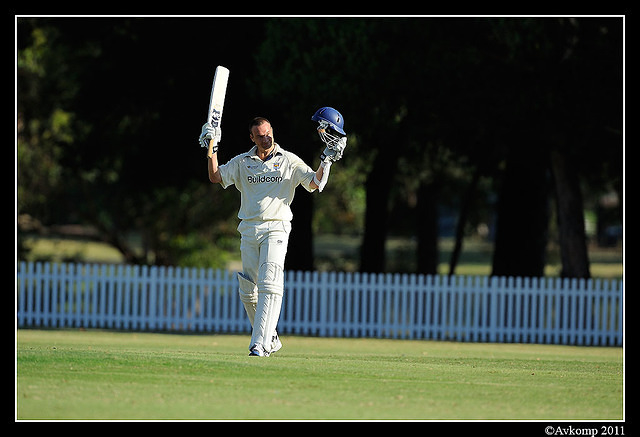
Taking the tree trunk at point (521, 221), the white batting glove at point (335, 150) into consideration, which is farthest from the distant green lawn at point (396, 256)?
the white batting glove at point (335, 150)

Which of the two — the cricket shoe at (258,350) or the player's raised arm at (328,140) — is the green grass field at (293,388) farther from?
the player's raised arm at (328,140)

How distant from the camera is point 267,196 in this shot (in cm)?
929

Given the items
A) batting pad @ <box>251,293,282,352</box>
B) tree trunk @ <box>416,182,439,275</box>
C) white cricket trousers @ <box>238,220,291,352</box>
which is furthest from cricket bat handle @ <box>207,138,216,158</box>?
tree trunk @ <box>416,182,439,275</box>

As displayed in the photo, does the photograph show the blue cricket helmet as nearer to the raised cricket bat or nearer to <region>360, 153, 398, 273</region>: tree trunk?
the raised cricket bat

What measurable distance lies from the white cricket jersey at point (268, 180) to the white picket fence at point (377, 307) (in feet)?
28.2

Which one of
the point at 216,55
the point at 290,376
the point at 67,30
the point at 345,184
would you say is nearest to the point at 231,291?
the point at 216,55

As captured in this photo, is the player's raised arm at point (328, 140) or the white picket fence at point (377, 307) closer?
Result: the player's raised arm at point (328, 140)

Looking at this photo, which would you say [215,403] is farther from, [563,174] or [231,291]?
[563,174]

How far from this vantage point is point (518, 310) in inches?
703

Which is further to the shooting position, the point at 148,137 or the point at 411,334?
the point at 148,137

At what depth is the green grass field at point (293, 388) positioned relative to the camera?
7.96 meters

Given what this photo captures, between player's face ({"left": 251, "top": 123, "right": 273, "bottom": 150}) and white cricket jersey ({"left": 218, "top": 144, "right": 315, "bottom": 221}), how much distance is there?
0.10 m

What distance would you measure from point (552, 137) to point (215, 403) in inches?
400

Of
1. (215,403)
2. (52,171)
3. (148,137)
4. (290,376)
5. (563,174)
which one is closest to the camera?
(215,403)
